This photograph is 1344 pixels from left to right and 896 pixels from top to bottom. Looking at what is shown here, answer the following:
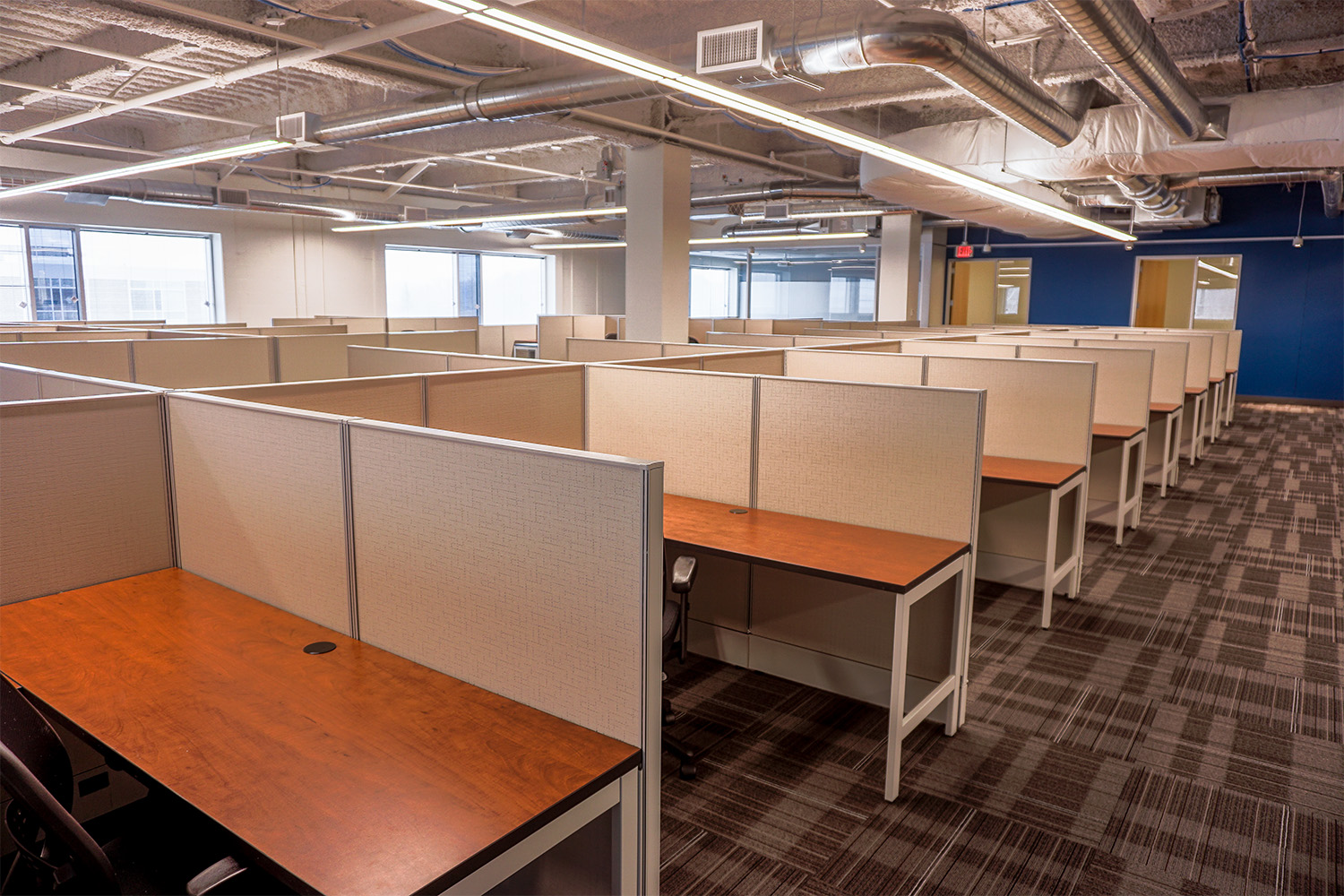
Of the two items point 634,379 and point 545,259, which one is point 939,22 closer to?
point 634,379

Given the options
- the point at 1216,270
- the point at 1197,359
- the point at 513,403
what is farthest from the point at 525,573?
the point at 1216,270

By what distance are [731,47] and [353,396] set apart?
2150 mm

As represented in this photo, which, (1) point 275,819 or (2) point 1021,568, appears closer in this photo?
(1) point 275,819

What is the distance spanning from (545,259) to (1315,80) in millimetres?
13024

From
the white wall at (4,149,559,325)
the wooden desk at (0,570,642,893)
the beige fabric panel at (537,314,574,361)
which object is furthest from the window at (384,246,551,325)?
the wooden desk at (0,570,642,893)

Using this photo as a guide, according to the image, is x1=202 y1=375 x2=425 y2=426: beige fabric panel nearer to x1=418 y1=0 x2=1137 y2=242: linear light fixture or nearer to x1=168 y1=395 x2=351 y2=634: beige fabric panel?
x1=168 y1=395 x2=351 y2=634: beige fabric panel

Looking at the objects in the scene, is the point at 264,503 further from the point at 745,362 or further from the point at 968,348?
the point at 968,348

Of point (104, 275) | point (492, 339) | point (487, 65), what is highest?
point (487, 65)

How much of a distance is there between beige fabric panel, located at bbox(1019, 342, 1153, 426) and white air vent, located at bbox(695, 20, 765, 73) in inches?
106

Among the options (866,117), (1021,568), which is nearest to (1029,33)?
(866,117)

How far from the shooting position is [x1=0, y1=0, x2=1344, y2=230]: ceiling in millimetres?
4512

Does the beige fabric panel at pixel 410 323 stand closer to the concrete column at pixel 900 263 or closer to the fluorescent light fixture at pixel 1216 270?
the concrete column at pixel 900 263

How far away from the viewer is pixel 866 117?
277 inches

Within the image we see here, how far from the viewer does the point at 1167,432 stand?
6.00 metres
